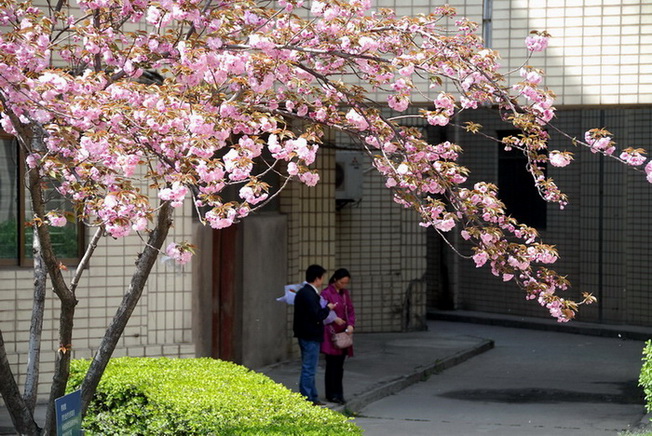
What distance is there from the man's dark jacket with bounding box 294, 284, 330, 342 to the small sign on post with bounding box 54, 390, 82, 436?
5.83 m

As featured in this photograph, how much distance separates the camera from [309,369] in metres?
12.1

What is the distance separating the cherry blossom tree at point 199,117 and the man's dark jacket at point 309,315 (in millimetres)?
4293

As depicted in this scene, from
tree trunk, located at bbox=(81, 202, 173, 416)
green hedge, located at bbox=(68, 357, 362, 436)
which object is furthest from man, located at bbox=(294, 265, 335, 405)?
tree trunk, located at bbox=(81, 202, 173, 416)

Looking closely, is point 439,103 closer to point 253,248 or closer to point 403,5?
point 403,5

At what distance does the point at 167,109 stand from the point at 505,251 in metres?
2.56

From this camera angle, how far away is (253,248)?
1473 centimetres

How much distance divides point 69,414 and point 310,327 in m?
6.00

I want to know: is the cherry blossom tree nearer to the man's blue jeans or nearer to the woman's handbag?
the man's blue jeans

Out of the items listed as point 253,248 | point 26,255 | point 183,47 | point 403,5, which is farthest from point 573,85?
point 183,47

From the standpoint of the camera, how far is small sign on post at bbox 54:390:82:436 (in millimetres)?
6152

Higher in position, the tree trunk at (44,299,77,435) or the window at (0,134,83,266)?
the window at (0,134,83,266)

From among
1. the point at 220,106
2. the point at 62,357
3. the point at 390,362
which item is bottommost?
the point at 390,362

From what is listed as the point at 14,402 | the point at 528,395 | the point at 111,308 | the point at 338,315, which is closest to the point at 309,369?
the point at 338,315

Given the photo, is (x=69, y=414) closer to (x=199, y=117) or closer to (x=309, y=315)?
(x=199, y=117)
